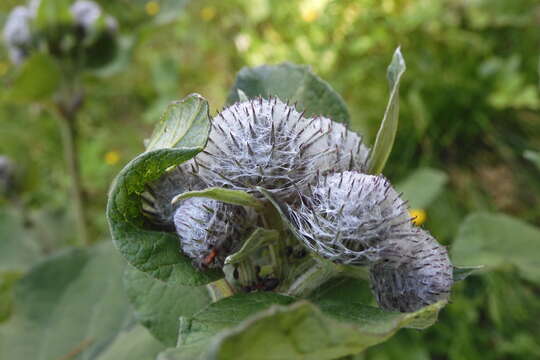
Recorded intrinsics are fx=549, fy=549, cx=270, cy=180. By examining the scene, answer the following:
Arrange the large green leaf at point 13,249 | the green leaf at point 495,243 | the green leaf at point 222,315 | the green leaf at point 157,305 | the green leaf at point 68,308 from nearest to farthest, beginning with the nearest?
the green leaf at point 222,315 < the green leaf at point 157,305 < the green leaf at point 68,308 < the green leaf at point 495,243 < the large green leaf at point 13,249

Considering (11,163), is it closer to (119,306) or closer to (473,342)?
(119,306)

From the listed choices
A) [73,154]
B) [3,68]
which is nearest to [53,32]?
[73,154]

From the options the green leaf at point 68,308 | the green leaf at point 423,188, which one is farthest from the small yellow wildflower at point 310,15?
the green leaf at point 68,308

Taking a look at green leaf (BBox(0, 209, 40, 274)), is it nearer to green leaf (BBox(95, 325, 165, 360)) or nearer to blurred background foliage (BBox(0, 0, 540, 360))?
blurred background foliage (BBox(0, 0, 540, 360))

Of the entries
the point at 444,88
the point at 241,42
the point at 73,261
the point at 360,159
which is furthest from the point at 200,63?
the point at 360,159

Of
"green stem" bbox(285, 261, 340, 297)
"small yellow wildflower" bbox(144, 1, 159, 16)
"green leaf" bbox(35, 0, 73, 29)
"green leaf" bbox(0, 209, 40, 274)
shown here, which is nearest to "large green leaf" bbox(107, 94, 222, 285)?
"green stem" bbox(285, 261, 340, 297)

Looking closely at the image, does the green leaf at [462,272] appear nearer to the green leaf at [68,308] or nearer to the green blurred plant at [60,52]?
the green leaf at [68,308]
